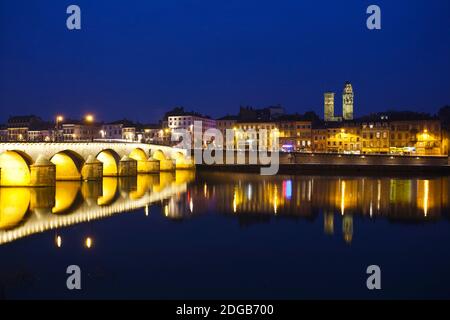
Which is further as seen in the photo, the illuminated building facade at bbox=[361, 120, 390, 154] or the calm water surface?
the illuminated building facade at bbox=[361, 120, 390, 154]

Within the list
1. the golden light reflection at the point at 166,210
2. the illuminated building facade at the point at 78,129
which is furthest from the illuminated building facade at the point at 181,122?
the golden light reflection at the point at 166,210

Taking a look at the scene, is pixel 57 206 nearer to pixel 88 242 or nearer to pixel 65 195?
pixel 65 195

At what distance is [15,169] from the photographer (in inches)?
1131

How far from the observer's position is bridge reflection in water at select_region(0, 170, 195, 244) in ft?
59.9

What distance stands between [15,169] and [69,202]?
23.0 ft

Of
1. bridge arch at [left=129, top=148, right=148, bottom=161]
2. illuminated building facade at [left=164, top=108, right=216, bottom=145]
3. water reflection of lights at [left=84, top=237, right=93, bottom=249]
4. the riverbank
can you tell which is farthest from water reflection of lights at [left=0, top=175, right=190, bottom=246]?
illuminated building facade at [left=164, top=108, right=216, bottom=145]

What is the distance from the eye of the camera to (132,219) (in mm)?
20297

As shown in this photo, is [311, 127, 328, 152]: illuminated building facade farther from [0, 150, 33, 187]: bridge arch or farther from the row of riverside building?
[0, 150, 33, 187]: bridge arch

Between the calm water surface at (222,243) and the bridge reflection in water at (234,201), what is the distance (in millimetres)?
64

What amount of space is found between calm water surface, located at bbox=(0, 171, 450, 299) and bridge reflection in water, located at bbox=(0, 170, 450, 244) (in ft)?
0.21

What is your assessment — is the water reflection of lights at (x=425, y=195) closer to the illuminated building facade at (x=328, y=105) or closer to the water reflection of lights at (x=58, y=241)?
the water reflection of lights at (x=58, y=241)

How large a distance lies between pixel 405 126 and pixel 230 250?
56.4m
